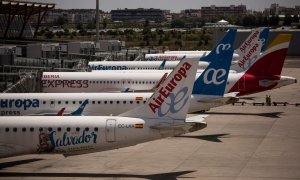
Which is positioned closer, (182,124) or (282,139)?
(182,124)

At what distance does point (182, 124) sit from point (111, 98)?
55.9 ft

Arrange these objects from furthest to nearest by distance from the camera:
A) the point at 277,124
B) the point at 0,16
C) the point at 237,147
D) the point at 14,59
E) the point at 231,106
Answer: the point at 0,16 → the point at 14,59 → the point at 231,106 → the point at 277,124 → the point at 237,147

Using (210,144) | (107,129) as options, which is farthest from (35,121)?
(210,144)

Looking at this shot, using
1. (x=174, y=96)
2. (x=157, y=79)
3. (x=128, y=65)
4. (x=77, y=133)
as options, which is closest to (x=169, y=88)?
(x=174, y=96)

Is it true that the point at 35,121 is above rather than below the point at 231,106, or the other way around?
above

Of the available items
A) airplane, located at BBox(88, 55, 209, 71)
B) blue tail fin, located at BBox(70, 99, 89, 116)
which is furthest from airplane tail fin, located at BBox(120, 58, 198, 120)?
airplane, located at BBox(88, 55, 209, 71)

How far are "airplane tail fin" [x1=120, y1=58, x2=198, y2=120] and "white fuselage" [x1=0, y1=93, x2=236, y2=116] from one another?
1483 centimetres

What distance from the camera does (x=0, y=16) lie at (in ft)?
470

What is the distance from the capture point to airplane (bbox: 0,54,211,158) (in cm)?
3738

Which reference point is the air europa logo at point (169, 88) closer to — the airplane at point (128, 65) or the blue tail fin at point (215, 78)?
the blue tail fin at point (215, 78)

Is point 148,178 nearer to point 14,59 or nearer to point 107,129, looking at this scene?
point 107,129

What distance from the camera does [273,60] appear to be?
66.4 meters

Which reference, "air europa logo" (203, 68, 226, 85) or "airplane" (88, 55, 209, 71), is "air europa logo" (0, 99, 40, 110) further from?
"airplane" (88, 55, 209, 71)

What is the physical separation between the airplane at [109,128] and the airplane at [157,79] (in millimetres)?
27660
